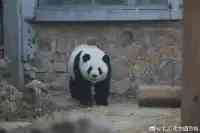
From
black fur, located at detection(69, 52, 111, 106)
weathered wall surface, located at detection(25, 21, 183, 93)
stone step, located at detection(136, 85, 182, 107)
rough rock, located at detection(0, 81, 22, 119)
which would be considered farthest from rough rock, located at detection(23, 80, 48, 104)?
stone step, located at detection(136, 85, 182, 107)

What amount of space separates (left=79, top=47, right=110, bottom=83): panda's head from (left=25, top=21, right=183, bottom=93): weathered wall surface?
69 centimetres

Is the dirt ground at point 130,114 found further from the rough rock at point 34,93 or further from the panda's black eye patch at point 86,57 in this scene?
the panda's black eye patch at point 86,57

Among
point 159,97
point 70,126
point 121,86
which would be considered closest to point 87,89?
point 121,86

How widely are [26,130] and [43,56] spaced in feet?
28.0

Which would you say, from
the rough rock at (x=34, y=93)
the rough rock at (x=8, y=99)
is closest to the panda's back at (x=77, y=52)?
the rough rock at (x=34, y=93)

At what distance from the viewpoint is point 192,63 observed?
2197 mm

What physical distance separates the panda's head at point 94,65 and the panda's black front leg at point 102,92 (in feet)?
0.34

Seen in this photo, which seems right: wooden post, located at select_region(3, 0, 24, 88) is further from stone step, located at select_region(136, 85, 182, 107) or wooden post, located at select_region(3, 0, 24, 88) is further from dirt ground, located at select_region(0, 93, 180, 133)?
stone step, located at select_region(136, 85, 182, 107)

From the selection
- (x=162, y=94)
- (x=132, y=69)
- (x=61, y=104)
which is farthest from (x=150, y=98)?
(x=132, y=69)

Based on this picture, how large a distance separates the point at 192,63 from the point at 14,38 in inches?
281

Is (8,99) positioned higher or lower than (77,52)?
lower

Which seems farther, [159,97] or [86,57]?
[86,57]

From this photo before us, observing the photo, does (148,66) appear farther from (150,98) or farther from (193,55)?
(193,55)

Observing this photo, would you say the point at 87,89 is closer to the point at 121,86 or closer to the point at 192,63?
the point at 121,86
